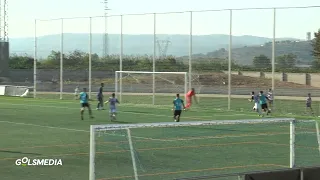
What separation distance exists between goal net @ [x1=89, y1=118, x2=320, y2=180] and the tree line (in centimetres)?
2429

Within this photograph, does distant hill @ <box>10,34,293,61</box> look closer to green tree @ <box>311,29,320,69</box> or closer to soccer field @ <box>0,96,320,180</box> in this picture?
green tree @ <box>311,29,320,69</box>

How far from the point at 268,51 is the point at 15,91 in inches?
Result: 1015

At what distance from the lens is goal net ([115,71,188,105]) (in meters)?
49.8

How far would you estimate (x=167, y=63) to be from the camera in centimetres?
5178

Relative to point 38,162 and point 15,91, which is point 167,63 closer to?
point 15,91

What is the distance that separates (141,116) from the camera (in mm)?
36250

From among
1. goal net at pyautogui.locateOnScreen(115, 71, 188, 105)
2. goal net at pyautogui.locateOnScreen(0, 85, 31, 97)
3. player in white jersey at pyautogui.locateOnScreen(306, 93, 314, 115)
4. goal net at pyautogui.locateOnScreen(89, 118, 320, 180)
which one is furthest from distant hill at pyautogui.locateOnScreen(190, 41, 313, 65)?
Answer: goal net at pyautogui.locateOnScreen(89, 118, 320, 180)

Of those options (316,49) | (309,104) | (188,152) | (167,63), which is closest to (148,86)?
(167,63)

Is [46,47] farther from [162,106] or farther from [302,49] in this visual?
[302,49]

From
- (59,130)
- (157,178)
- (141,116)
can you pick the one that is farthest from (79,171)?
(141,116)

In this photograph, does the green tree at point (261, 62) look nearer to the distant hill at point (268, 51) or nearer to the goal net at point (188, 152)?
the distant hill at point (268, 51)

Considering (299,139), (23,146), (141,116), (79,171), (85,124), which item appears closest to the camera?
(79,171)

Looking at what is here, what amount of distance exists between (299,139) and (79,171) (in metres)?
6.12

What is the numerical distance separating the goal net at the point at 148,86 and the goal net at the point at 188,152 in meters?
28.2
